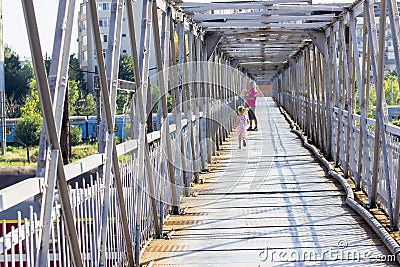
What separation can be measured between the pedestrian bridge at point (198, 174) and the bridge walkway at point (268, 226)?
0.8 inches

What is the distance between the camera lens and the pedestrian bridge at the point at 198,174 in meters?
3.90

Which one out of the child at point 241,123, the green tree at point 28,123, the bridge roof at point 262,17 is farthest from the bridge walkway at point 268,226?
the green tree at point 28,123

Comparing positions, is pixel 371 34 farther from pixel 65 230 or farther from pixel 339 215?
pixel 65 230

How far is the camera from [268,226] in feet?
26.3

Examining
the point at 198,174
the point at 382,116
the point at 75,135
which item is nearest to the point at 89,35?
the point at 198,174

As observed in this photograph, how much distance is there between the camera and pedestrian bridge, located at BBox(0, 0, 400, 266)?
12.8ft

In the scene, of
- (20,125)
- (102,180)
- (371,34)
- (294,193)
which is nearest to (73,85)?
(20,125)

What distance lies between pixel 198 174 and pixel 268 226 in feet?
13.0

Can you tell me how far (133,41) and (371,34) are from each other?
3390mm

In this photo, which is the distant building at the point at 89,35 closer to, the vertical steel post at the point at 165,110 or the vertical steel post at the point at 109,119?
the vertical steel post at the point at 165,110

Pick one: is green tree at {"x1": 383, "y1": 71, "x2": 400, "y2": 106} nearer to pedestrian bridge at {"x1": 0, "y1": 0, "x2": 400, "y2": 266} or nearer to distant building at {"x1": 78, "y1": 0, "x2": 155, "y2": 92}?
distant building at {"x1": 78, "y1": 0, "x2": 155, "y2": 92}

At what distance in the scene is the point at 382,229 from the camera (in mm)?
7211

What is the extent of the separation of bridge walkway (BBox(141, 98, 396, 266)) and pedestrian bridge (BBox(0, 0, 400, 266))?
20 mm

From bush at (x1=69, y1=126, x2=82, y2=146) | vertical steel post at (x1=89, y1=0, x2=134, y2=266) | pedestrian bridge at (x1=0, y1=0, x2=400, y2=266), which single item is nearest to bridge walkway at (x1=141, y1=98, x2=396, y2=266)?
pedestrian bridge at (x1=0, y1=0, x2=400, y2=266)
